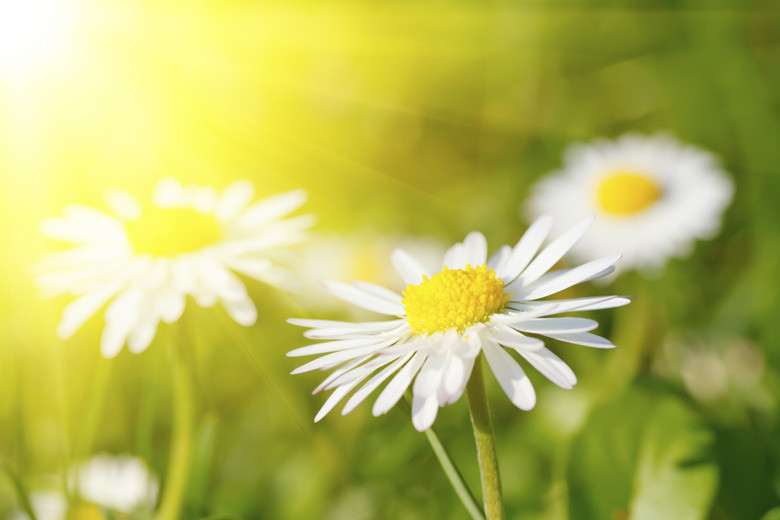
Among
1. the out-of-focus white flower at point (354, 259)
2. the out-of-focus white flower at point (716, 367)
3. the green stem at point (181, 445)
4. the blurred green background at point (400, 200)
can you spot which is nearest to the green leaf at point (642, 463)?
the blurred green background at point (400, 200)

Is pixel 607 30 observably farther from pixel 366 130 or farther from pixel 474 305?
pixel 474 305

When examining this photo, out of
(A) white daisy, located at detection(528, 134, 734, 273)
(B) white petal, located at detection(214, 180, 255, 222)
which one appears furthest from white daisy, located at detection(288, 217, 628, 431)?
(A) white daisy, located at detection(528, 134, 734, 273)

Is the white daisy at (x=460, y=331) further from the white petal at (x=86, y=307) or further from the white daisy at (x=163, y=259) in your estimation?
the white petal at (x=86, y=307)

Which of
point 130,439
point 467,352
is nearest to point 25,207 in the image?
point 130,439

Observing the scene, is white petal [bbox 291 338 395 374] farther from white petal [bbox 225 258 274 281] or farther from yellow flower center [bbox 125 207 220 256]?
yellow flower center [bbox 125 207 220 256]

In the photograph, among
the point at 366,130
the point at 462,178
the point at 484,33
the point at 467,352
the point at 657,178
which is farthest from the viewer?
the point at 484,33

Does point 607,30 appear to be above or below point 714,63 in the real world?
above

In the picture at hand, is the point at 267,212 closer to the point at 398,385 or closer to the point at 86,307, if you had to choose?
the point at 86,307
